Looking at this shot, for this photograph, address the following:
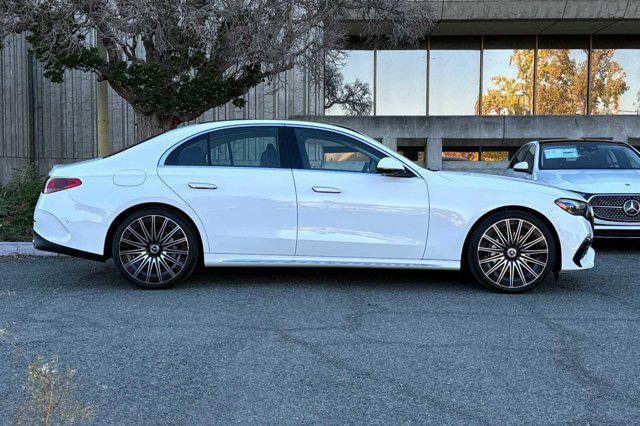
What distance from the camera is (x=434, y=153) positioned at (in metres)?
16.8

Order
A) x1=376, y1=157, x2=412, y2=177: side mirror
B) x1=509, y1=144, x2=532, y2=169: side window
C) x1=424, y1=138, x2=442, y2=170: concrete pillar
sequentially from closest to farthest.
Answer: x1=376, y1=157, x2=412, y2=177: side mirror, x1=509, y1=144, x2=532, y2=169: side window, x1=424, y1=138, x2=442, y2=170: concrete pillar

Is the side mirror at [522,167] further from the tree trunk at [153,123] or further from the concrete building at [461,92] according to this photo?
the concrete building at [461,92]

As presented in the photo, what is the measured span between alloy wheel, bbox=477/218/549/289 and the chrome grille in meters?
2.72

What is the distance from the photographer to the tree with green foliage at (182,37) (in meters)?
8.41

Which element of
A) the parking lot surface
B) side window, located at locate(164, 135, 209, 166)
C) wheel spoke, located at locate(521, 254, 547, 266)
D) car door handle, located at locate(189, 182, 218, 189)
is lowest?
the parking lot surface

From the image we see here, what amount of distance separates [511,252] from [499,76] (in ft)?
51.5

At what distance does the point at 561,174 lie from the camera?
8469 millimetres

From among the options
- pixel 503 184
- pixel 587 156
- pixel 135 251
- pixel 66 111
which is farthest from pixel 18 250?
pixel 66 111

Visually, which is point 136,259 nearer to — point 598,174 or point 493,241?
point 493,241

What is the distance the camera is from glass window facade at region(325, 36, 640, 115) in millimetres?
19656

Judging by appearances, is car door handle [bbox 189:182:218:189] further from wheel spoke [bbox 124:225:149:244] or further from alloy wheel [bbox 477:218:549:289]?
alloy wheel [bbox 477:218:549:289]

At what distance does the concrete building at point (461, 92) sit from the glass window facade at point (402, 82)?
0.11ft

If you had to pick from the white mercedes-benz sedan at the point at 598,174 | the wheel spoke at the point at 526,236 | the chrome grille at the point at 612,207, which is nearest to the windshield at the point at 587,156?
the white mercedes-benz sedan at the point at 598,174

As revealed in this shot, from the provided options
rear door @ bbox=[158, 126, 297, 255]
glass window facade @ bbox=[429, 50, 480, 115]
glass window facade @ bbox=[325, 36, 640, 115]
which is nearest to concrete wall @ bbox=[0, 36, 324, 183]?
glass window facade @ bbox=[325, 36, 640, 115]
